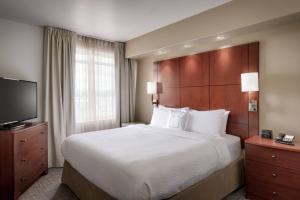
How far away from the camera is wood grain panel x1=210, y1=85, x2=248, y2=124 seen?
299cm

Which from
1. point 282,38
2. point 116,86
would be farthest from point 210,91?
point 116,86

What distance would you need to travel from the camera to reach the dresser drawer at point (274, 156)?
2.10 m

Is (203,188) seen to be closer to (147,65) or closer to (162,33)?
(162,33)

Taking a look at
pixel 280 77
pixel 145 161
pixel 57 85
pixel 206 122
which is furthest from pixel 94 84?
pixel 280 77

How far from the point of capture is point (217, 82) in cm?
331

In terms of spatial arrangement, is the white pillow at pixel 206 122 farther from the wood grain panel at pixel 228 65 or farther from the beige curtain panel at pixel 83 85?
the beige curtain panel at pixel 83 85

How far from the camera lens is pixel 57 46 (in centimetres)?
370

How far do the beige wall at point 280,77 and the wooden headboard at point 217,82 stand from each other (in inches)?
4.7

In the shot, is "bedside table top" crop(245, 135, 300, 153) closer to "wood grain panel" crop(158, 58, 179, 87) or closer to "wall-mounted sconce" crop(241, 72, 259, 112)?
"wall-mounted sconce" crop(241, 72, 259, 112)

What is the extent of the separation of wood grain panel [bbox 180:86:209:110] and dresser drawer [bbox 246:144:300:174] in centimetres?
119

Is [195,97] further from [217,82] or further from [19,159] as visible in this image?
[19,159]

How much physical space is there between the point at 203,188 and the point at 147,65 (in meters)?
3.32

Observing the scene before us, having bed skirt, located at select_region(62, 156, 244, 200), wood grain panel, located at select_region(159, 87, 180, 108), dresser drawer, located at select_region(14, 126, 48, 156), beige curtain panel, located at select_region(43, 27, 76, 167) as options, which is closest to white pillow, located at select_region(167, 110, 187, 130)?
wood grain panel, located at select_region(159, 87, 180, 108)

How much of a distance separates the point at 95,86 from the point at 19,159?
2.13m
